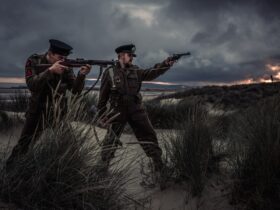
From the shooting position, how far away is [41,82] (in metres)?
4.40

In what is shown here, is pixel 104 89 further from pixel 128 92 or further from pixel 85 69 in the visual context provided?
pixel 85 69

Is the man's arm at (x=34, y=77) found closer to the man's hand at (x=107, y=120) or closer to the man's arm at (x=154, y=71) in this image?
the man's hand at (x=107, y=120)

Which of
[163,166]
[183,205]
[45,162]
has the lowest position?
[183,205]

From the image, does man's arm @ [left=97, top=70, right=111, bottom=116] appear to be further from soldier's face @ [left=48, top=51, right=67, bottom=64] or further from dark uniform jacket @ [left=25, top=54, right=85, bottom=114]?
soldier's face @ [left=48, top=51, right=67, bottom=64]

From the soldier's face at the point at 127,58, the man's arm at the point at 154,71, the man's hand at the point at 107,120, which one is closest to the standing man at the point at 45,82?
the man's hand at the point at 107,120

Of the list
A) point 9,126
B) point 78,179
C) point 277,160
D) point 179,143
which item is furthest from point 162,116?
point 78,179

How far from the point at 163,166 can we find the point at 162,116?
236 inches

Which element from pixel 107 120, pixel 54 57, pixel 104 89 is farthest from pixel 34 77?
→ pixel 104 89

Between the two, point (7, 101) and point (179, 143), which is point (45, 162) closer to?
point (179, 143)

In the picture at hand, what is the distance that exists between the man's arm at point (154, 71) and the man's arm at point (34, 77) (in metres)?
1.50

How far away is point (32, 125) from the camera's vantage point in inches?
186

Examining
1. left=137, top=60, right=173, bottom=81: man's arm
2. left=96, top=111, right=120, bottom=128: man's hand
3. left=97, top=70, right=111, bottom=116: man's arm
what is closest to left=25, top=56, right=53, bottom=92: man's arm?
left=96, top=111, right=120, bottom=128: man's hand

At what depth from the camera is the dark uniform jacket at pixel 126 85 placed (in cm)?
525

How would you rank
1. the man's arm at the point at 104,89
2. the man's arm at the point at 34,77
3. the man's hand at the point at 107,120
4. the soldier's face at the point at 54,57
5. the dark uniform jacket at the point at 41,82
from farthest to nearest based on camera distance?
1. the man's arm at the point at 104,89
2. the soldier's face at the point at 54,57
3. the dark uniform jacket at the point at 41,82
4. the man's arm at the point at 34,77
5. the man's hand at the point at 107,120
